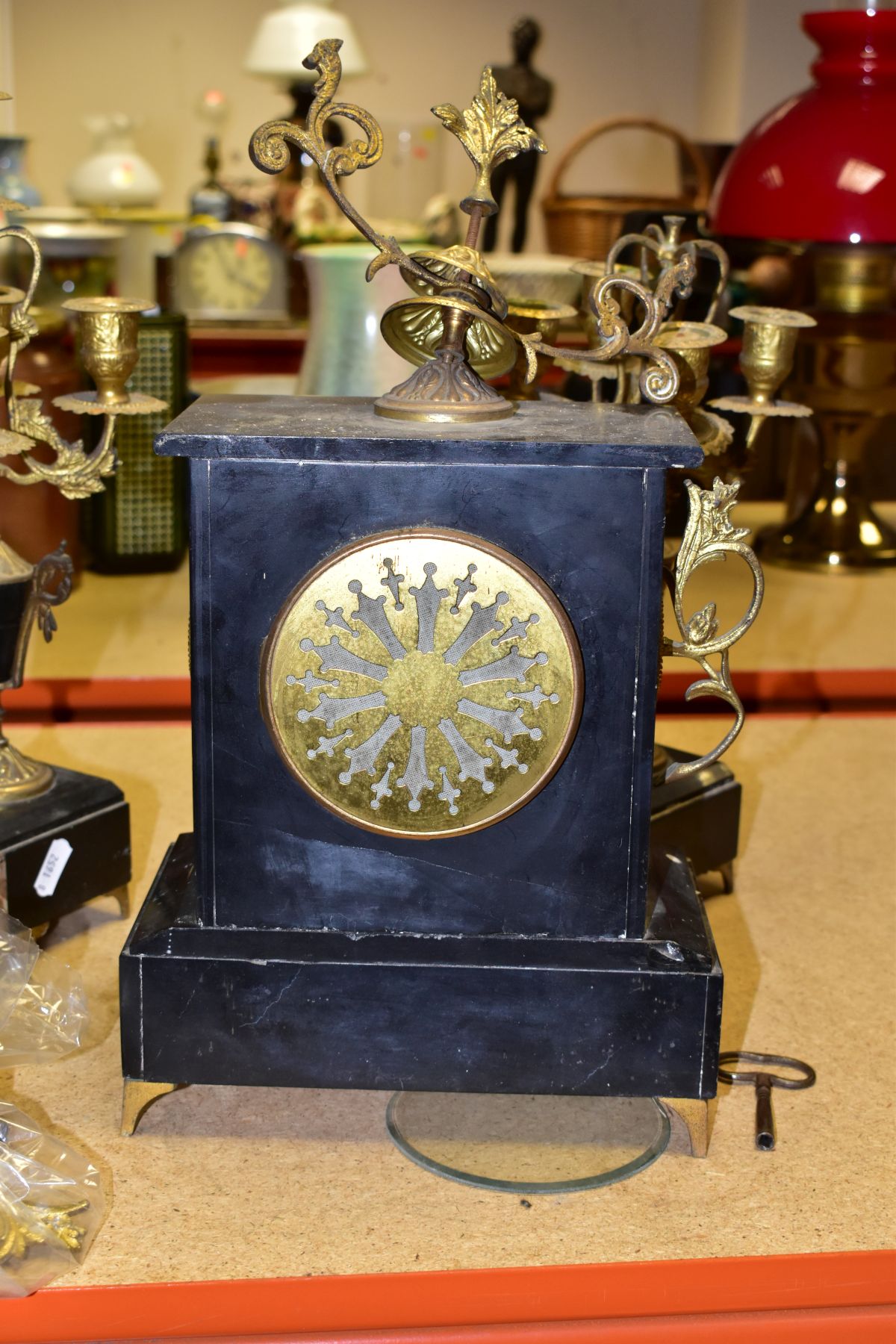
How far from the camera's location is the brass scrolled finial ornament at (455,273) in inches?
47.0

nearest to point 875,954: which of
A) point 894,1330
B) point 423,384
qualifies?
point 894,1330

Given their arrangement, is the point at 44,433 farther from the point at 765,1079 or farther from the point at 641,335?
the point at 765,1079

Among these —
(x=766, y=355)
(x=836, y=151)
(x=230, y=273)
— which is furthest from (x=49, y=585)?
(x=230, y=273)

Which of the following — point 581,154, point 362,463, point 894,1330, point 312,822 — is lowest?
point 894,1330

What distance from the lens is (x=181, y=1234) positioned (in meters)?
1.15

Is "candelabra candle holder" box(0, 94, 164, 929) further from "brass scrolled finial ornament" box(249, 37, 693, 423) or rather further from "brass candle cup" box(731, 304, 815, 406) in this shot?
"brass candle cup" box(731, 304, 815, 406)

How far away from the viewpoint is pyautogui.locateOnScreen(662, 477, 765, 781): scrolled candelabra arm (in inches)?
49.4

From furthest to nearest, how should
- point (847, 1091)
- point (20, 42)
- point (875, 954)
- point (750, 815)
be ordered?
point (20, 42), point (750, 815), point (875, 954), point (847, 1091)

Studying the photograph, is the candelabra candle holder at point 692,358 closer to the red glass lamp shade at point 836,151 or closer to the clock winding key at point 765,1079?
the clock winding key at point 765,1079

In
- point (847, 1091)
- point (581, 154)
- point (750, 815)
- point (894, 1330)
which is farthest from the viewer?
point (581, 154)

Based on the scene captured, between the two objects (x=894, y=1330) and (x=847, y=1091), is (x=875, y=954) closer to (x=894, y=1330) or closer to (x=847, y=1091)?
(x=847, y=1091)

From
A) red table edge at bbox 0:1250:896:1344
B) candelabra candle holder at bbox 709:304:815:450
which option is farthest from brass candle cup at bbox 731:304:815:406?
red table edge at bbox 0:1250:896:1344

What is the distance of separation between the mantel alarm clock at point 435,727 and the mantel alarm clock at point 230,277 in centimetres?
218

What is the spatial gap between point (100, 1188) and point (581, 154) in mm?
5039
